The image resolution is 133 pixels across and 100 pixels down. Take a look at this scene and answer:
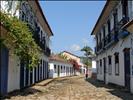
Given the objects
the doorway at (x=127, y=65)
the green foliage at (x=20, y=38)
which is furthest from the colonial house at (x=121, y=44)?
the green foliage at (x=20, y=38)

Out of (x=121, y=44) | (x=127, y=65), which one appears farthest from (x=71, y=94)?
(x=121, y=44)

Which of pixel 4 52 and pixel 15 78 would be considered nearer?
pixel 4 52

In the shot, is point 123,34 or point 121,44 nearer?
point 123,34

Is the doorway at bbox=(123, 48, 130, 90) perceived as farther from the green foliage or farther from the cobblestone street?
the green foliage

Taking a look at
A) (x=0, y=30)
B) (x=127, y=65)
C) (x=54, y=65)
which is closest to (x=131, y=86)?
(x=127, y=65)

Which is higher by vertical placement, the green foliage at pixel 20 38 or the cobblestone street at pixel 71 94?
the green foliage at pixel 20 38

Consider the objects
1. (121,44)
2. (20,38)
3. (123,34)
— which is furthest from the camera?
(121,44)

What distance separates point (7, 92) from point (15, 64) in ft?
7.92

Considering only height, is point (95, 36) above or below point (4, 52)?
above

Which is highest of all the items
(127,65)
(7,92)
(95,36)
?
(95,36)

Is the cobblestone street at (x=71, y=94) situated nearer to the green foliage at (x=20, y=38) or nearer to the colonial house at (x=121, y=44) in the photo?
the colonial house at (x=121, y=44)

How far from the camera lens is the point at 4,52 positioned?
16.8m

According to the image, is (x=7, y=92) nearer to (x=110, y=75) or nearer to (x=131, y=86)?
(x=131, y=86)

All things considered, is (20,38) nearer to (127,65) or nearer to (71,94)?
(71,94)
